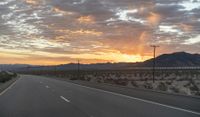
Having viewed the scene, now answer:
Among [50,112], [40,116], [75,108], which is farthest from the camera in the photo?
[75,108]

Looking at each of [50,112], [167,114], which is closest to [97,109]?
[50,112]

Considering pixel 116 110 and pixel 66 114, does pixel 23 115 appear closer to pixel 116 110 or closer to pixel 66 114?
pixel 66 114

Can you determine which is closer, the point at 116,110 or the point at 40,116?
the point at 40,116

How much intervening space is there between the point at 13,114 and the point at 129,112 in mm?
4241

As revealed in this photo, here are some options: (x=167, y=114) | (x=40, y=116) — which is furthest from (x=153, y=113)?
(x=40, y=116)

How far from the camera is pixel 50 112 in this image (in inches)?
612

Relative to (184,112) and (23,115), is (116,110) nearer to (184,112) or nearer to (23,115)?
(184,112)

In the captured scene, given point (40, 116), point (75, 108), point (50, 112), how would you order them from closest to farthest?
point (40, 116) < point (50, 112) < point (75, 108)

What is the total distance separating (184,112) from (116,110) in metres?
2.60

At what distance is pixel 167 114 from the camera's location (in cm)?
1446

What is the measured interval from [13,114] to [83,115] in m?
2.59

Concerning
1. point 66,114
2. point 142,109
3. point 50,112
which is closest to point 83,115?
point 66,114

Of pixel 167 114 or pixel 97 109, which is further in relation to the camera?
pixel 97 109

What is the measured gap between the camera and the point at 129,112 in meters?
15.1
